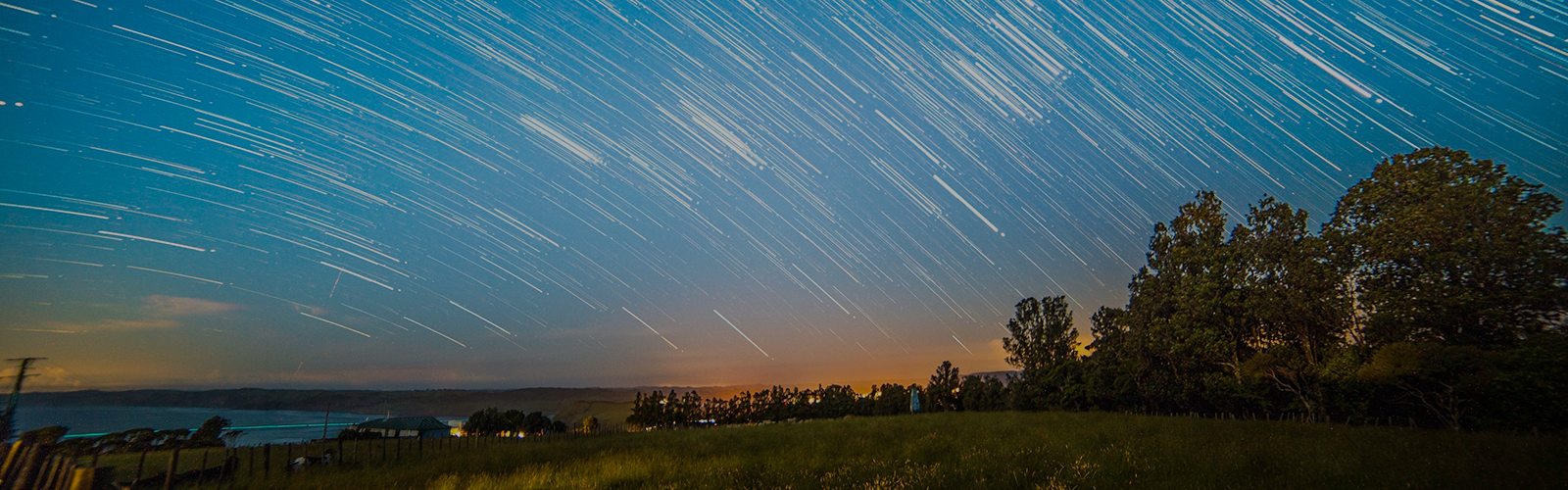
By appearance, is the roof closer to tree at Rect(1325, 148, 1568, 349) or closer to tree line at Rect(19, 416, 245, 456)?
tree line at Rect(19, 416, 245, 456)

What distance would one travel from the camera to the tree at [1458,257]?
20547 mm

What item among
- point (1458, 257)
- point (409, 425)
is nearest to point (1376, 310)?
point (1458, 257)

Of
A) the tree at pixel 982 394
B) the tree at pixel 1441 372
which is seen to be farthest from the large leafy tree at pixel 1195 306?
the tree at pixel 982 394

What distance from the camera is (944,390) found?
72688 millimetres

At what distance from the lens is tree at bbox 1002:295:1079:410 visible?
175 ft

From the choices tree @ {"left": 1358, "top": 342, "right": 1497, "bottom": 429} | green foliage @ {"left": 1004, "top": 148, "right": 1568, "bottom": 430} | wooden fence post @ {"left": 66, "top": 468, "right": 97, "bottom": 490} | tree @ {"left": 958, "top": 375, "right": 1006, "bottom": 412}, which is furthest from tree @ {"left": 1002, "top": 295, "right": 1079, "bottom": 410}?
wooden fence post @ {"left": 66, "top": 468, "right": 97, "bottom": 490}

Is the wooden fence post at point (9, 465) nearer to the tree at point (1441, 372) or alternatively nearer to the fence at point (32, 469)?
the fence at point (32, 469)

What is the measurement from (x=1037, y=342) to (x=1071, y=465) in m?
52.5

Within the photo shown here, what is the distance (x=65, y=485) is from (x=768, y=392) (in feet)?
261

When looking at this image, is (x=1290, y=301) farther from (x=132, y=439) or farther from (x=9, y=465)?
(x=132, y=439)

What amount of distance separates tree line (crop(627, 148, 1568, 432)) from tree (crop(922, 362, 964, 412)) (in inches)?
1222

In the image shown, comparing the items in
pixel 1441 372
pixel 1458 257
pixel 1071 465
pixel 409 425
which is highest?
pixel 1458 257

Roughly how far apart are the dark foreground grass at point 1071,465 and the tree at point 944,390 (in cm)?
5532

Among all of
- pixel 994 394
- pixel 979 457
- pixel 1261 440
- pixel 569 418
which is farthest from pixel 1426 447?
pixel 569 418
